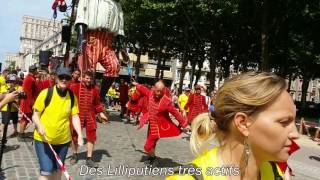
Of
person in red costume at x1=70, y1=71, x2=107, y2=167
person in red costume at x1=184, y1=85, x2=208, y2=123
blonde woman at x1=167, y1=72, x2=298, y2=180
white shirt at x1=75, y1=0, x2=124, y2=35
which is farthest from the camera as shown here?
person in red costume at x1=184, y1=85, x2=208, y2=123

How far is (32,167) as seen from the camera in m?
8.25

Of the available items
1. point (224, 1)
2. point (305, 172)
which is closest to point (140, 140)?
point (305, 172)

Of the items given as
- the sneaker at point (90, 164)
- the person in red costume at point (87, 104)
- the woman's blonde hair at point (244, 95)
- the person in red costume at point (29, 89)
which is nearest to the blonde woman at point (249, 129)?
the woman's blonde hair at point (244, 95)

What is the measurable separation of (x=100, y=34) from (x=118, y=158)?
3184 mm

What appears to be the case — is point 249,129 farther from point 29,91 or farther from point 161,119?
point 29,91

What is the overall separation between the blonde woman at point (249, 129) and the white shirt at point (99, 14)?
892cm

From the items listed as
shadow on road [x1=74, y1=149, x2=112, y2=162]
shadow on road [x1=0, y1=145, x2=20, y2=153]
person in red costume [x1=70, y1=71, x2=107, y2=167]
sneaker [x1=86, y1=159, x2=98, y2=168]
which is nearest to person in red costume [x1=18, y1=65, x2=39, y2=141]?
shadow on road [x1=0, y1=145, x2=20, y2=153]

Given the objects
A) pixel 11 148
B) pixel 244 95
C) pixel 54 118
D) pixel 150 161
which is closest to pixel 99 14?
pixel 11 148

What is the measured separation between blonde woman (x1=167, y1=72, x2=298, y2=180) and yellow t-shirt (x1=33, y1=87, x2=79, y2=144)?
3902 millimetres

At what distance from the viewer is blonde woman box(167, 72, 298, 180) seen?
210 cm

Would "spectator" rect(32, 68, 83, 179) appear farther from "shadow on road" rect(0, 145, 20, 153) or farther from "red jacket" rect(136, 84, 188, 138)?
"shadow on road" rect(0, 145, 20, 153)

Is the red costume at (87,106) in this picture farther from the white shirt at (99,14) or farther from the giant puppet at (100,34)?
the white shirt at (99,14)

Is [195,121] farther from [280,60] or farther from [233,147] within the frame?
[280,60]

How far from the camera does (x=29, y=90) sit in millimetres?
12273
